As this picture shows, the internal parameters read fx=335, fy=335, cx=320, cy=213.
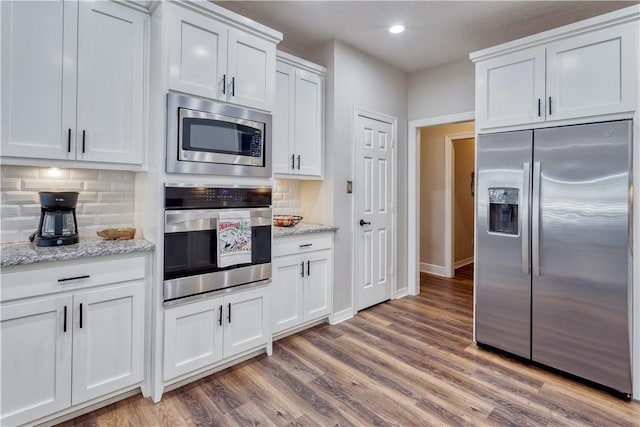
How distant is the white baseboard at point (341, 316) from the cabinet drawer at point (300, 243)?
692 mm

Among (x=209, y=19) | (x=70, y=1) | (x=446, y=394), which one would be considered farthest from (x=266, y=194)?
(x=446, y=394)

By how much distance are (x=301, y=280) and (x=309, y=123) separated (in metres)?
1.47

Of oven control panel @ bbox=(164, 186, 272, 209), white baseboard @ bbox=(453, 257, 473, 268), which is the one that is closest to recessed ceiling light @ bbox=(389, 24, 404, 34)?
oven control panel @ bbox=(164, 186, 272, 209)

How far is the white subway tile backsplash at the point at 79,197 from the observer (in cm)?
201

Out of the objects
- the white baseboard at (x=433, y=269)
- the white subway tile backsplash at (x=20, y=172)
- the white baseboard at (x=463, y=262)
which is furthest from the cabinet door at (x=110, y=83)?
the white baseboard at (x=463, y=262)

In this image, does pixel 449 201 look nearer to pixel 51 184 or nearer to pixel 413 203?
pixel 413 203

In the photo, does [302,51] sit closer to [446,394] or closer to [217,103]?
[217,103]

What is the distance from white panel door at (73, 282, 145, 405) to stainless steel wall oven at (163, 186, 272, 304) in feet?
0.72

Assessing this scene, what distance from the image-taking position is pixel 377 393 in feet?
7.04

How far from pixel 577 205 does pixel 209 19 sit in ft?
8.96

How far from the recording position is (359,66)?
3506 mm

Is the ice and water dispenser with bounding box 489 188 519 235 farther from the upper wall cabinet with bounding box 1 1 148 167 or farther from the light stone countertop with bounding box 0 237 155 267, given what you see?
the upper wall cabinet with bounding box 1 1 148 167

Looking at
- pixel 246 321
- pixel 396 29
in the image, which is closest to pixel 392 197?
pixel 396 29

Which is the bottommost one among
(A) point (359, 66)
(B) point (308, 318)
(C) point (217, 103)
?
(B) point (308, 318)
